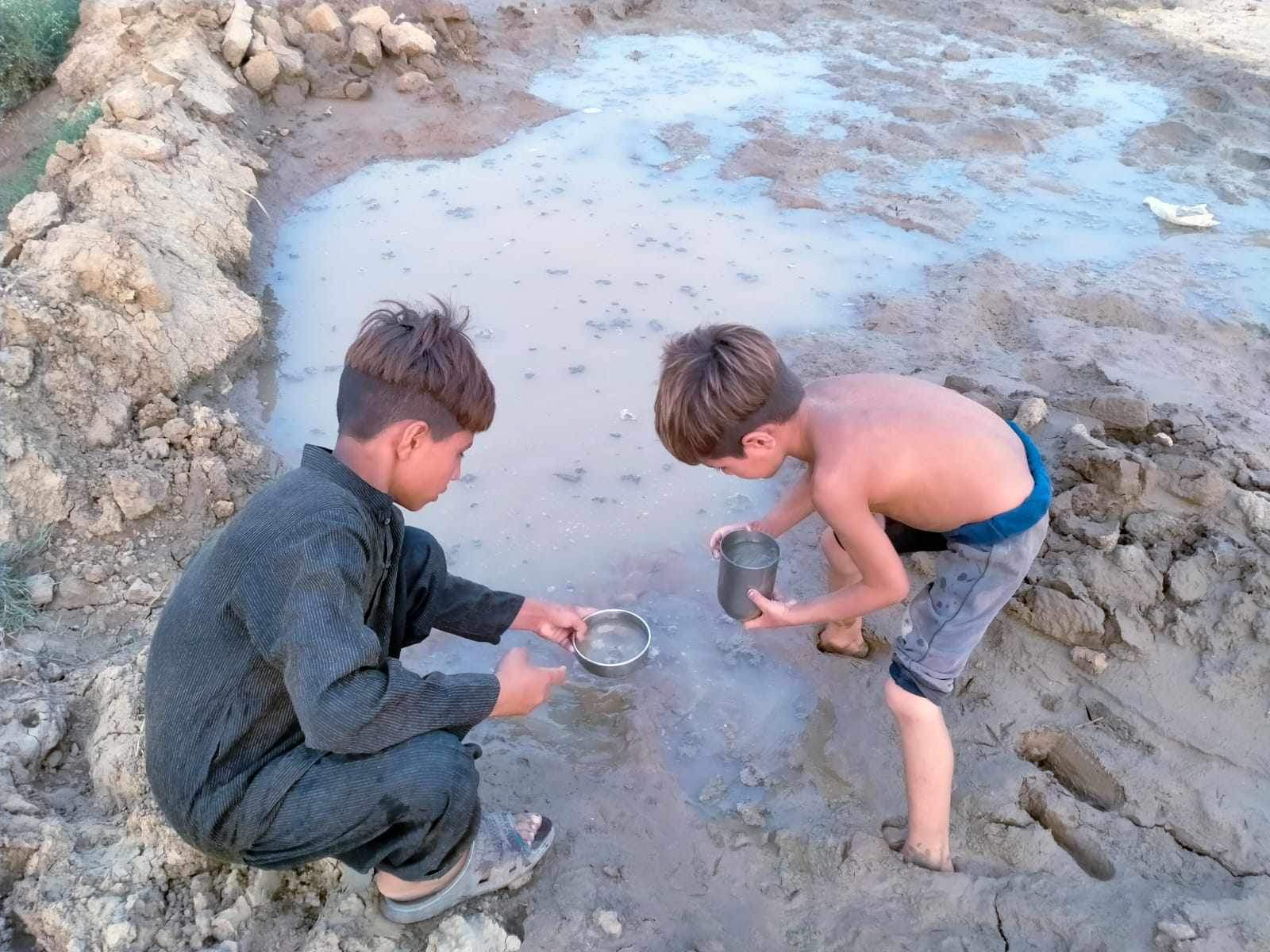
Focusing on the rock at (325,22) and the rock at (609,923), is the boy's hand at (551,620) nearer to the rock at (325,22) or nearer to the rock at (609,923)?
the rock at (609,923)

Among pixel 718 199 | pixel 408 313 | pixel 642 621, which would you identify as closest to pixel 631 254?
pixel 718 199

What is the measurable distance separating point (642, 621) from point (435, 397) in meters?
1.07

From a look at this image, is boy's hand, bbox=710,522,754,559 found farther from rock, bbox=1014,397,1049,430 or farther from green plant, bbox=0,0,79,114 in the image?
green plant, bbox=0,0,79,114

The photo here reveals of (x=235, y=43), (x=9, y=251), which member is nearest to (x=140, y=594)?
(x=9, y=251)

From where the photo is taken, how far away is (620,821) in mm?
2279

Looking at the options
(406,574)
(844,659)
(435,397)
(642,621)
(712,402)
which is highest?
(435,397)

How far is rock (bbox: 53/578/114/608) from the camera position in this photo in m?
2.78

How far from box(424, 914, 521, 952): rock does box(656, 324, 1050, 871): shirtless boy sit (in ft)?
3.12

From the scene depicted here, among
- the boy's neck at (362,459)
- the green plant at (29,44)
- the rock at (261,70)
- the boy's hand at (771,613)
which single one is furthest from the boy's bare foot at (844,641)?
the green plant at (29,44)

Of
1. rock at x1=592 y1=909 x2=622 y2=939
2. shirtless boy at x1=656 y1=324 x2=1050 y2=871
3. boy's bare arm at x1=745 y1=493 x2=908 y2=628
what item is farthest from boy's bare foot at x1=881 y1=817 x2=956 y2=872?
rock at x1=592 y1=909 x2=622 y2=939

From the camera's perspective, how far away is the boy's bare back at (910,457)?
2.00 metres

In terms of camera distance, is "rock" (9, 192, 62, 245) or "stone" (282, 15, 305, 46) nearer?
"rock" (9, 192, 62, 245)

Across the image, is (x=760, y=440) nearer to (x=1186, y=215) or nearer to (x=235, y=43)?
(x=1186, y=215)

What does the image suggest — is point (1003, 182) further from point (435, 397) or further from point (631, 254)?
point (435, 397)
